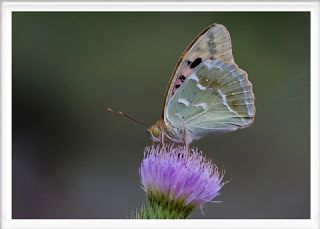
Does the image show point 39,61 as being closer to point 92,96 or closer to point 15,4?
point 92,96

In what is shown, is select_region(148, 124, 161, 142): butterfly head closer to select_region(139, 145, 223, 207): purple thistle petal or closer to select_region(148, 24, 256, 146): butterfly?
select_region(148, 24, 256, 146): butterfly

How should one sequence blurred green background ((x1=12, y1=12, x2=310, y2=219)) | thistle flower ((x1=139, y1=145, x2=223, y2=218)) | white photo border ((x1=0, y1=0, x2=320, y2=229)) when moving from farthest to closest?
1. blurred green background ((x1=12, y1=12, x2=310, y2=219))
2. white photo border ((x1=0, y1=0, x2=320, y2=229))
3. thistle flower ((x1=139, y1=145, x2=223, y2=218))

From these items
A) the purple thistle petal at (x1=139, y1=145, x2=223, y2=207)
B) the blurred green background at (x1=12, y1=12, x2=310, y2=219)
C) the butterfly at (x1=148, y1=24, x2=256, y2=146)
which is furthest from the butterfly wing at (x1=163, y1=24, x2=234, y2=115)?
the blurred green background at (x1=12, y1=12, x2=310, y2=219)

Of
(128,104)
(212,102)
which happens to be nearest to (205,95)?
(212,102)

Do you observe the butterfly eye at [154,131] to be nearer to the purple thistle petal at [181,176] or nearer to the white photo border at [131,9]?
the purple thistle petal at [181,176]

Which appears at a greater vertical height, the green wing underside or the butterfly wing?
the butterfly wing

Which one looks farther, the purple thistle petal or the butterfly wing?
the butterfly wing

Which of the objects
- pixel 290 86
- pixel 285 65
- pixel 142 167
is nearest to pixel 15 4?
pixel 142 167

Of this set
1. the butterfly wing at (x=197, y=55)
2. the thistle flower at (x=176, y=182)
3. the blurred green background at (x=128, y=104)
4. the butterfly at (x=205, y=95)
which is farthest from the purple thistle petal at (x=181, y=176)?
the blurred green background at (x=128, y=104)
